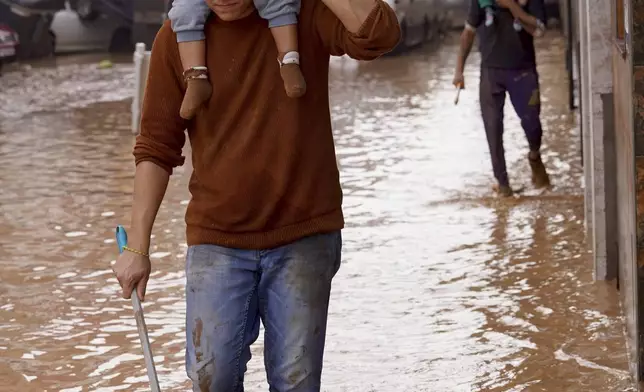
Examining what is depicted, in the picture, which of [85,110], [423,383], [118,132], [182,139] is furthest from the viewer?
[85,110]

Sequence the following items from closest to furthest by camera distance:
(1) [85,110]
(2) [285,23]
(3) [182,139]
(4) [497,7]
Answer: (2) [285,23], (3) [182,139], (4) [497,7], (1) [85,110]

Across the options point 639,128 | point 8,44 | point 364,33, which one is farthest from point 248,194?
point 8,44

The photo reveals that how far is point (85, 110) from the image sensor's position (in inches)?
761

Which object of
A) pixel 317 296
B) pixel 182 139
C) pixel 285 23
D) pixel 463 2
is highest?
pixel 285 23

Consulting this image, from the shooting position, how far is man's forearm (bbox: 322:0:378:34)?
4.09 m

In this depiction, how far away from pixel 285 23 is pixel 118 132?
500 inches

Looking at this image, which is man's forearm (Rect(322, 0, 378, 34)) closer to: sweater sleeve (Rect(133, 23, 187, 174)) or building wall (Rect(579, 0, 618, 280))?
sweater sleeve (Rect(133, 23, 187, 174))

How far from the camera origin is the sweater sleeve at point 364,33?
4.09 meters

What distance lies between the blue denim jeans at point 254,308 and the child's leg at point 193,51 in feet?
1.56

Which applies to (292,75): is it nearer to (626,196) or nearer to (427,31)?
(626,196)

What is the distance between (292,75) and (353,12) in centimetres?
26

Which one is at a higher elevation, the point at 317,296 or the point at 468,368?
the point at 317,296

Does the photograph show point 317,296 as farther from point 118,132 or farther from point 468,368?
point 118,132

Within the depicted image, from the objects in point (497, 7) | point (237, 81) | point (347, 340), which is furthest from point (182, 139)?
point (497, 7)
